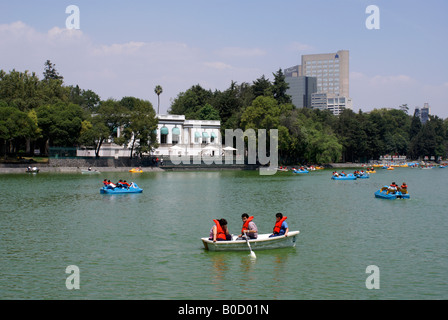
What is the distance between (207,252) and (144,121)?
222 ft

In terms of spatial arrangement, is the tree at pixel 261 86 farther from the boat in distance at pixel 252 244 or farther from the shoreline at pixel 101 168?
the boat in distance at pixel 252 244

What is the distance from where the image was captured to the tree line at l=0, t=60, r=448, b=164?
274 feet

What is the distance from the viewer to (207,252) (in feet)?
72.1

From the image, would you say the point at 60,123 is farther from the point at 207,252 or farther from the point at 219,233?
the point at 219,233

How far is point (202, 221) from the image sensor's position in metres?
31.2

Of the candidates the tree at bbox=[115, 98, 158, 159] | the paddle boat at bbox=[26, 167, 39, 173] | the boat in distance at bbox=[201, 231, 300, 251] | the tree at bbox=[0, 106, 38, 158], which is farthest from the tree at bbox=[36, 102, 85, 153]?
the boat in distance at bbox=[201, 231, 300, 251]

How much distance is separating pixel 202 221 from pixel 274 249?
9.70 m

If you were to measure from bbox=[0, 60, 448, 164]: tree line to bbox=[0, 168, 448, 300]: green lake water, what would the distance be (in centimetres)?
4397

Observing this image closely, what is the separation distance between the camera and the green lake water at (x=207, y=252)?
1697 centimetres

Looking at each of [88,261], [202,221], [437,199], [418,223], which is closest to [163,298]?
[88,261]

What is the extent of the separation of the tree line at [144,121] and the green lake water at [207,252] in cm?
4397

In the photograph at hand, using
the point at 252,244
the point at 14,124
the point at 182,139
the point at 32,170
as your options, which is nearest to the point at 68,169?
the point at 32,170

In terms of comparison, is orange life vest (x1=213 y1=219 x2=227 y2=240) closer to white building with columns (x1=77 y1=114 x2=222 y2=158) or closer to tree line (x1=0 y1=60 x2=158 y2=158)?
tree line (x1=0 y1=60 x2=158 y2=158)

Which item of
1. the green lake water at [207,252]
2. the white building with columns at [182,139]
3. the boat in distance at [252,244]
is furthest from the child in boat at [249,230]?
the white building with columns at [182,139]
